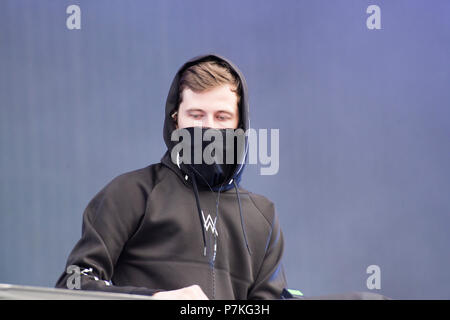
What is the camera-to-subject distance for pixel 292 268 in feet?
7.55

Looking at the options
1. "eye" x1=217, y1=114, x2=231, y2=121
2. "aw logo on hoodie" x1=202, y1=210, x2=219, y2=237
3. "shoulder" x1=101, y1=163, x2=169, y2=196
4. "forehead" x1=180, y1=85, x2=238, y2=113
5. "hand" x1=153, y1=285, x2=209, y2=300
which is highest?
"forehead" x1=180, y1=85, x2=238, y2=113

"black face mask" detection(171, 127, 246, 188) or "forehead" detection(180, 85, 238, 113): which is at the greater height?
"forehead" detection(180, 85, 238, 113)

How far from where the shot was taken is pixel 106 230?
1.34 m

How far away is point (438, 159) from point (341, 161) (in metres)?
0.40

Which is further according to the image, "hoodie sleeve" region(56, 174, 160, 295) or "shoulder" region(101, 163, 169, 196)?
"shoulder" region(101, 163, 169, 196)

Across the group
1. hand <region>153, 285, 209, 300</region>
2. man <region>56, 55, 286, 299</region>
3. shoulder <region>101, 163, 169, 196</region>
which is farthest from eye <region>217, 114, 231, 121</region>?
hand <region>153, 285, 209, 300</region>

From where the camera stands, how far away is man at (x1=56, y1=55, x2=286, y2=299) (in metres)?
1.37

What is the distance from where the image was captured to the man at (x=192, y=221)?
4.48ft

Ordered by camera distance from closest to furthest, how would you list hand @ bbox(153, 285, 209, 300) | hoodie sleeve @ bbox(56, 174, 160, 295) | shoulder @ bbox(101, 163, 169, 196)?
hand @ bbox(153, 285, 209, 300)
hoodie sleeve @ bbox(56, 174, 160, 295)
shoulder @ bbox(101, 163, 169, 196)

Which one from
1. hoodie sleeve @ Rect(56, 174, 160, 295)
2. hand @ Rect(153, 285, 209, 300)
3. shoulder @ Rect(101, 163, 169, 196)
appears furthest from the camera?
shoulder @ Rect(101, 163, 169, 196)

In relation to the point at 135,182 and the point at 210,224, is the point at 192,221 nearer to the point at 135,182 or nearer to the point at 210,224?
the point at 210,224

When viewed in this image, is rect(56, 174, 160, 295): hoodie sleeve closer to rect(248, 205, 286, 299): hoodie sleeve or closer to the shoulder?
the shoulder

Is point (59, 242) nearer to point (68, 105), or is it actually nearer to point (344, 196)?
point (68, 105)

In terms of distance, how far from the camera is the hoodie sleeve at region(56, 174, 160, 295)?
127 centimetres
